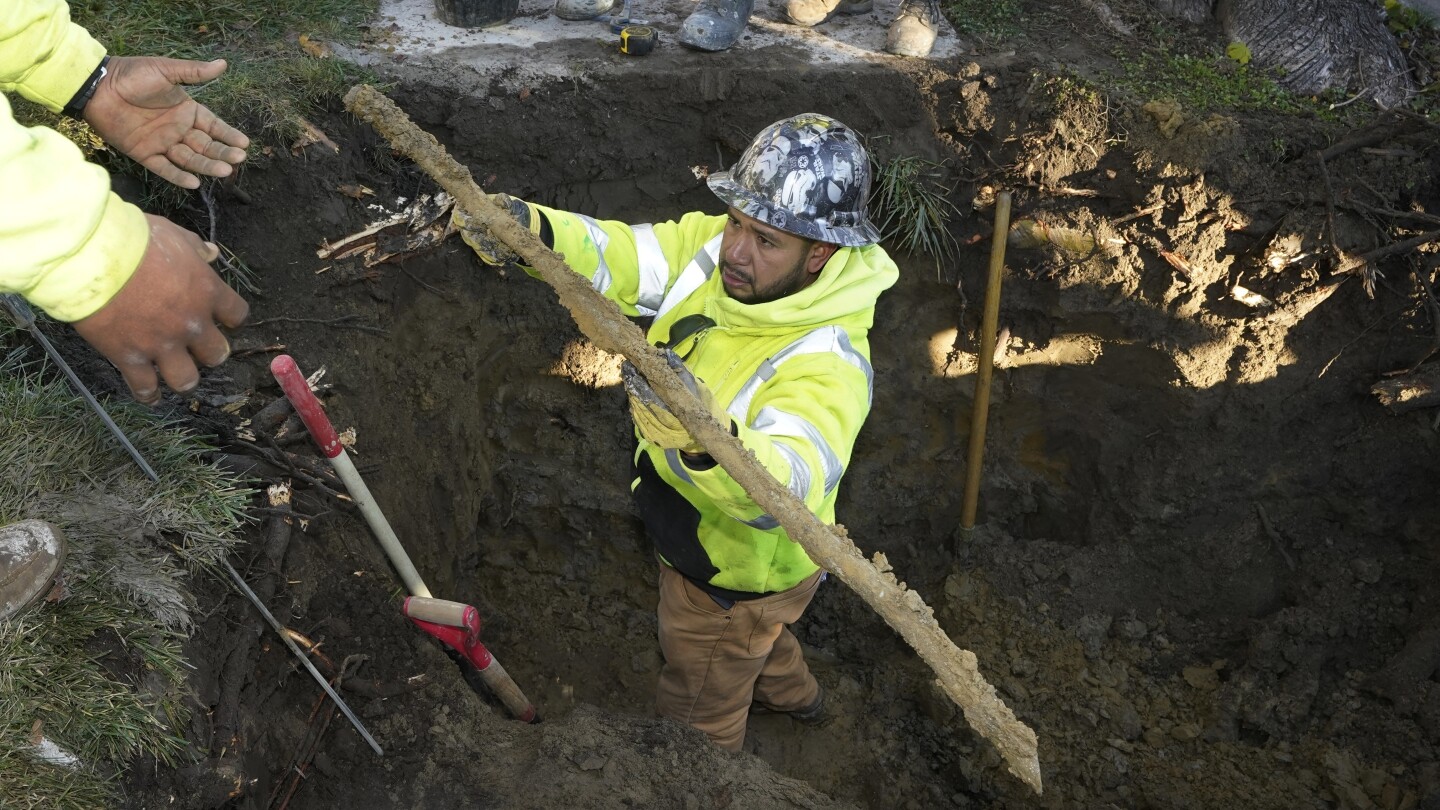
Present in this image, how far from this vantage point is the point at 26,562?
1.85m

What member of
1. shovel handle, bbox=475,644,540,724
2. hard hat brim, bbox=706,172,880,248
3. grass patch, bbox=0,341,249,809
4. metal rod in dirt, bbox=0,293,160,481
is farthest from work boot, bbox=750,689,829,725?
metal rod in dirt, bbox=0,293,160,481

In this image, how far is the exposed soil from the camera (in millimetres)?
3727

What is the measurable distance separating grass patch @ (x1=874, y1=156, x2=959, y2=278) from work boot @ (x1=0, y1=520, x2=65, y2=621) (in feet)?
10.5

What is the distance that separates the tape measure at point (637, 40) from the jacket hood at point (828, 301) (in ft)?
5.60

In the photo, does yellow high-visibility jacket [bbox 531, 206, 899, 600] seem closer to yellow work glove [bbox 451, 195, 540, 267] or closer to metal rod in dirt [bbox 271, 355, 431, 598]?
yellow work glove [bbox 451, 195, 540, 267]

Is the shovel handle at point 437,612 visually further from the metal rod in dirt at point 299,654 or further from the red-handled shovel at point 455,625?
the metal rod in dirt at point 299,654

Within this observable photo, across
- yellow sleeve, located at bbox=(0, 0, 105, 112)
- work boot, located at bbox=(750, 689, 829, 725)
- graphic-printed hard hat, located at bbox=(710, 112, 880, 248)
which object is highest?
yellow sleeve, located at bbox=(0, 0, 105, 112)

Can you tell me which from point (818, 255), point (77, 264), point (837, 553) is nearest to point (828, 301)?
point (818, 255)

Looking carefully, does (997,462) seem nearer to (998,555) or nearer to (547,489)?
(998,555)

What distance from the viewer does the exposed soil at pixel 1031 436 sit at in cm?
373

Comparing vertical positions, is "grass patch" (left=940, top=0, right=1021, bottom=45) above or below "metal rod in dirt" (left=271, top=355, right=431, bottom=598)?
above

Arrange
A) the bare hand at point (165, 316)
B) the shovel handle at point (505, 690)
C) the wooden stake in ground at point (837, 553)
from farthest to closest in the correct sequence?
1. the shovel handle at point (505, 690)
2. the wooden stake in ground at point (837, 553)
3. the bare hand at point (165, 316)

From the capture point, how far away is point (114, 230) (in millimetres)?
1574

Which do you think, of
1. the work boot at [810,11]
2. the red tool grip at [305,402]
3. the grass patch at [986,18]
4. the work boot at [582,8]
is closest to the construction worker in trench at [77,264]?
the red tool grip at [305,402]
